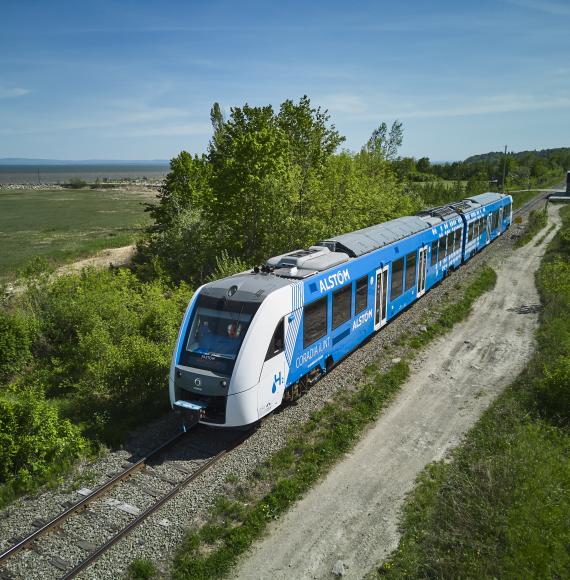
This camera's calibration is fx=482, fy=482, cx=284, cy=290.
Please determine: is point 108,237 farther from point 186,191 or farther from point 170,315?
point 170,315

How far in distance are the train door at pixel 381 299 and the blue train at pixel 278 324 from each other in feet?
0.11

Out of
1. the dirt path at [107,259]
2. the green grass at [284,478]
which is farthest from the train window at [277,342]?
the dirt path at [107,259]

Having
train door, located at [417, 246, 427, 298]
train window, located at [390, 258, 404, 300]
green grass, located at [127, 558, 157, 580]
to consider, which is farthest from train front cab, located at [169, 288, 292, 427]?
train door, located at [417, 246, 427, 298]

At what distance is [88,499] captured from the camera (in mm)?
9125

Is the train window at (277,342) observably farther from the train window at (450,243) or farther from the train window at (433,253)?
the train window at (450,243)

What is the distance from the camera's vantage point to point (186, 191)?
35156 mm

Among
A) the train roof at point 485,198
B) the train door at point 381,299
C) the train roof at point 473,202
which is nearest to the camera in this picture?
the train door at point 381,299

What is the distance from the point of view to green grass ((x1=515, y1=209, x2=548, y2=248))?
112 feet

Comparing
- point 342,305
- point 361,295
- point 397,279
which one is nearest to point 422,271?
point 397,279

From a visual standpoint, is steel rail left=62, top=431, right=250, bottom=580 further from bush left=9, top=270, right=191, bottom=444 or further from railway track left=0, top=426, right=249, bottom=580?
bush left=9, top=270, right=191, bottom=444

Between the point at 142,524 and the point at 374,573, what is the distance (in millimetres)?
4103

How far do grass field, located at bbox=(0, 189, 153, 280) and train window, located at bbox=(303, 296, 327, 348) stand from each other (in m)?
28.5

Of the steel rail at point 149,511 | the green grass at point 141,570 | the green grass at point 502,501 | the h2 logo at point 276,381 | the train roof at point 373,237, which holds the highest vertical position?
the train roof at point 373,237

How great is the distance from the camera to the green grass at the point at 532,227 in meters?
34.1
